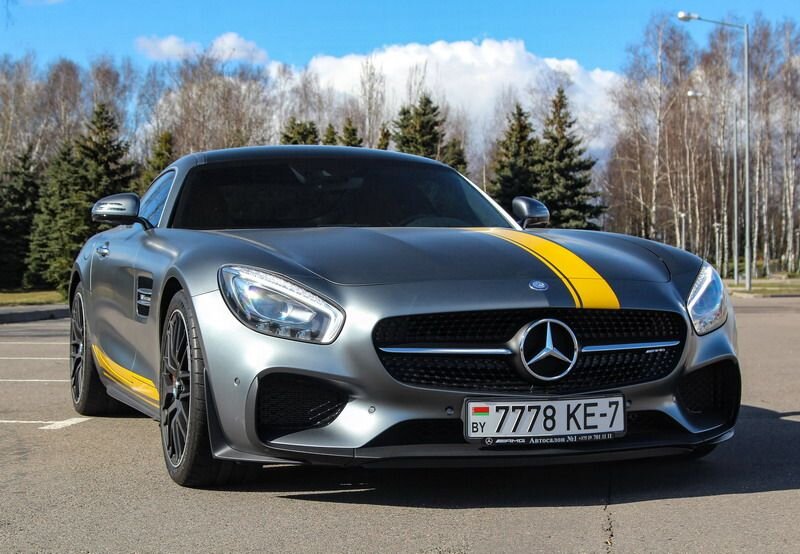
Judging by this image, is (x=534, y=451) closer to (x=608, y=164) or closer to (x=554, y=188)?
(x=554, y=188)

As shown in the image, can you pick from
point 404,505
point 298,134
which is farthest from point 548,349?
point 298,134

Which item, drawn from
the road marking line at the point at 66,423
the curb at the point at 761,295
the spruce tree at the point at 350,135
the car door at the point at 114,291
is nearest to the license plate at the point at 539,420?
the car door at the point at 114,291

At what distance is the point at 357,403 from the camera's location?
12.0 ft

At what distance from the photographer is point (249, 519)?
3.63 metres

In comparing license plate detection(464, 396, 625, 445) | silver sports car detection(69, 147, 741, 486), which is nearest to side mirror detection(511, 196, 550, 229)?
silver sports car detection(69, 147, 741, 486)

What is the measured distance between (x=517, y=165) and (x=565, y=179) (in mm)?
3151

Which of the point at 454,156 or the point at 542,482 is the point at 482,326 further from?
the point at 454,156

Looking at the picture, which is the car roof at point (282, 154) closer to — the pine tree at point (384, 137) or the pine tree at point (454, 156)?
the pine tree at point (454, 156)

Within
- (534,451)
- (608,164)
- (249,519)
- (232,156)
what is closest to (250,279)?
(249,519)

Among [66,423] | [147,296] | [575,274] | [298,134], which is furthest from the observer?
[298,134]

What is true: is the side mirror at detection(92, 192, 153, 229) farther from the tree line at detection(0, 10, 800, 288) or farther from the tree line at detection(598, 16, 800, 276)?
the tree line at detection(598, 16, 800, 276)

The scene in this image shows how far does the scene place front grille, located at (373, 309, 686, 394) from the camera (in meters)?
3.68

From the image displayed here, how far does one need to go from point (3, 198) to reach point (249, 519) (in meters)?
54.8

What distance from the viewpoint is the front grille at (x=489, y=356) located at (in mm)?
3680
